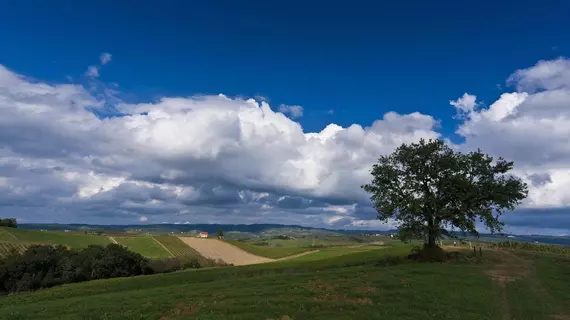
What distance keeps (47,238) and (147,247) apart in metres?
33.6

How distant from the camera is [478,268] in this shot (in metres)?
50.6

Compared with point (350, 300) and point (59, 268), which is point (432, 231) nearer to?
point (350, 300)

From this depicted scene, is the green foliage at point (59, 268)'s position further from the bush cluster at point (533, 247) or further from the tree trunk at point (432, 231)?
the bush cluster at point (533, 247)

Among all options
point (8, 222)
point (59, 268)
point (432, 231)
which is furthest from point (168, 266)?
point (8, 222)

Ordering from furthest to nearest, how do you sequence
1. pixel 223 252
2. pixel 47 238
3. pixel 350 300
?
1. pixel 223 252
2. pixel 47 238
3. pixel 350 300

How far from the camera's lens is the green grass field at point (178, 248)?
129 m

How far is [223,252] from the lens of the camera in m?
144

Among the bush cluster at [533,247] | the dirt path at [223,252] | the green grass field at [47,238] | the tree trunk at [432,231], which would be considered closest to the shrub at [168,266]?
the dirt path at [223,252]

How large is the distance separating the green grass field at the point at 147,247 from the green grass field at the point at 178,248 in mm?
2694

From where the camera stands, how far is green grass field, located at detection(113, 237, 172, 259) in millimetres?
127181

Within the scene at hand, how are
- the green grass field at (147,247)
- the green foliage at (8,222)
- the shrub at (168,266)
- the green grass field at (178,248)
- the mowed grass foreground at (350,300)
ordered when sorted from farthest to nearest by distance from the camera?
the green foliage at (8,222) → the green grass field at (178,248) → the green grass field at (147,247) → the shrub at (168,266) → the mowed grass foreground at (350,300)

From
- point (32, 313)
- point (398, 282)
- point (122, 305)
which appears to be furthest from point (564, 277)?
point (32, 313)

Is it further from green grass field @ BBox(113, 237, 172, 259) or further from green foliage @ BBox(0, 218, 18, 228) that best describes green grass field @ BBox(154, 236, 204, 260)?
green foliage @ BBox(0, 218, 18, 228)

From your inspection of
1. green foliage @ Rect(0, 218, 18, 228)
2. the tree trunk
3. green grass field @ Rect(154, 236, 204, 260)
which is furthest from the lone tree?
green foliage @ Rect(0, 218, 18, 228)
